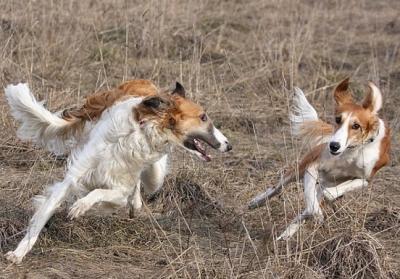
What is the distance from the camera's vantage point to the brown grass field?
18.4ft

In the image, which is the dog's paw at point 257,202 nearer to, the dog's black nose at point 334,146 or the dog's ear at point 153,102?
the dog's black nose at point 334,146

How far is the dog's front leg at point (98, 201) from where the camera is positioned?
5660mm

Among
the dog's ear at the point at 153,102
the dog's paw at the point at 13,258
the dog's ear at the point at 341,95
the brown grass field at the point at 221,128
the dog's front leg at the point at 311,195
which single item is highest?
the dog's ear at the point at 153,102

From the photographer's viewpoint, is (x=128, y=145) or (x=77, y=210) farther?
(x=128, y=145)

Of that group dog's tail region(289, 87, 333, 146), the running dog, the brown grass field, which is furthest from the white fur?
dog's tail region(289, 87, 333, 146)

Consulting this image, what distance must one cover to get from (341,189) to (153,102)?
1.79 metres

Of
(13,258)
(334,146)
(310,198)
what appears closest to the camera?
(13,258)

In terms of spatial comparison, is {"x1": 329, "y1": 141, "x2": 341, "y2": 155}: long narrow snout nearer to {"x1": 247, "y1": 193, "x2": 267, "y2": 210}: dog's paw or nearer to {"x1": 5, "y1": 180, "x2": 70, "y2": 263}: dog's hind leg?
{"x1": 247, "y1": 193, "x2": 267, "y2": 210}: dog's paw

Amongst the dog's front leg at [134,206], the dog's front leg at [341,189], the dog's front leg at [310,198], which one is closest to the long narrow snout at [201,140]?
the dog's front leg at [310,198]

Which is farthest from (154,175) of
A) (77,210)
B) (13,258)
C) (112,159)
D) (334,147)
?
(13,258)

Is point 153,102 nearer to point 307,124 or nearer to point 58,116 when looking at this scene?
point 58,116

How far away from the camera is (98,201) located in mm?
5906

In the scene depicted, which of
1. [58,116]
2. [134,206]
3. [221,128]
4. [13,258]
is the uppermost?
[58,116]

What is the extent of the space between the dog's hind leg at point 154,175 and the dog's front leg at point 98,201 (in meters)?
0.58
